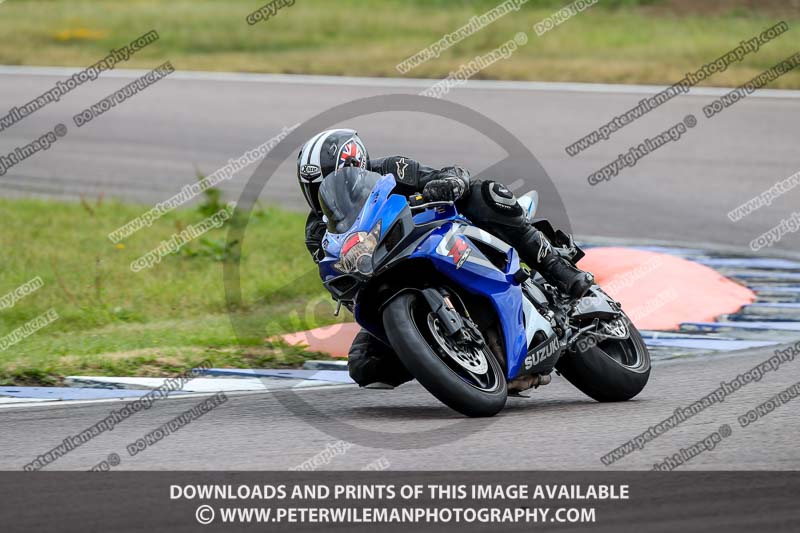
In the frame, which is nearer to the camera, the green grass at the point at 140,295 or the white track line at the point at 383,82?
the green grass at the point at 140,295

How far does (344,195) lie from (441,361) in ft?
3.21

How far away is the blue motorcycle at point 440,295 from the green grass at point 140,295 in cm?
257

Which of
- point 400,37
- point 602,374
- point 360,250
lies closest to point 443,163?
point 602,374

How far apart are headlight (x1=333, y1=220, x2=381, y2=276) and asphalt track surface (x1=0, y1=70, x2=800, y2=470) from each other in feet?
2.77

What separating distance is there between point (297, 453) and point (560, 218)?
24.7 ft

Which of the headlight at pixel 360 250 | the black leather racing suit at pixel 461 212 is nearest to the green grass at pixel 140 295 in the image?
the black leather racing suit at pixel 461 212

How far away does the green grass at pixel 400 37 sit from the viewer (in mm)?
21703

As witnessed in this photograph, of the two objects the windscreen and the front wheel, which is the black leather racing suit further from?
the front wheel

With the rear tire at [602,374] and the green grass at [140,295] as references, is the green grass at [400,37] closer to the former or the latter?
the green grass at [140,295]

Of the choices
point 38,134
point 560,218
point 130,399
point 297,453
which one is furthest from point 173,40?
point 297,453

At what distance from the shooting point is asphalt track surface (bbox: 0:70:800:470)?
6105 millimetres
